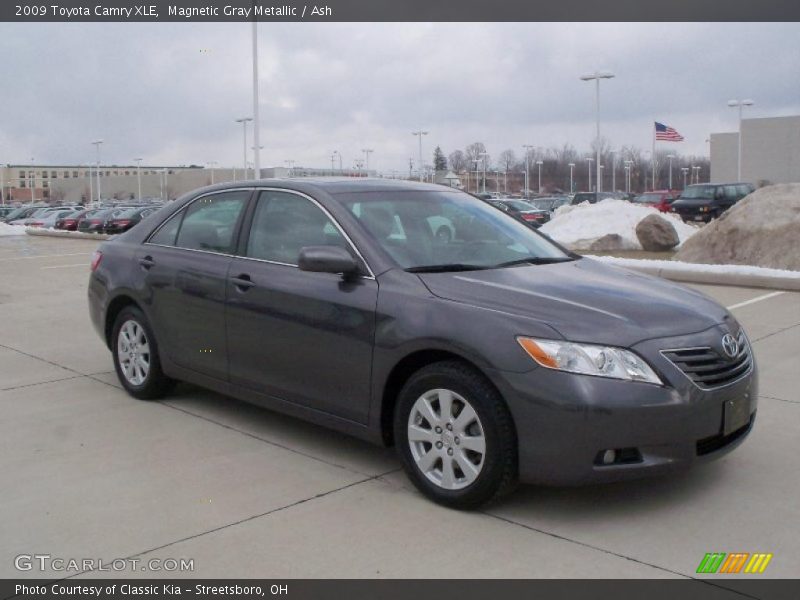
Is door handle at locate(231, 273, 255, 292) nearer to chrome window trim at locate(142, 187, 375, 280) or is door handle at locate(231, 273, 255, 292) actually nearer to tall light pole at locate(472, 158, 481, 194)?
chrome window trim at locate(142, 187, 375, 280)

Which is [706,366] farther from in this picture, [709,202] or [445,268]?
[709,202]

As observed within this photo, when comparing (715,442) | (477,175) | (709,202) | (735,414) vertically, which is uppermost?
(477,175)

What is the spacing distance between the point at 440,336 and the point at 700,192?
31247mm

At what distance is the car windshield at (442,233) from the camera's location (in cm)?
485

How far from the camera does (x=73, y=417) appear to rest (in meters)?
5.91

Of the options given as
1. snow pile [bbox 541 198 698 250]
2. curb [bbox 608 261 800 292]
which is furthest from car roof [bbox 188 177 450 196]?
snow pile [bbox 541 198 698 250]

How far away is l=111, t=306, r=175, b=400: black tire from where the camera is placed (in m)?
6.12

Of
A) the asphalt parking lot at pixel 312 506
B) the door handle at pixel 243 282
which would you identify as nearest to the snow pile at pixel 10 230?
the asphalt parking lot at pixel 312 506

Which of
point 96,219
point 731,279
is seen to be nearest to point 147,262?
point 731,279

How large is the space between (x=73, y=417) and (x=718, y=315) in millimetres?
4171

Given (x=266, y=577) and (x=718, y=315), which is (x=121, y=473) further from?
(x=718, y=315)

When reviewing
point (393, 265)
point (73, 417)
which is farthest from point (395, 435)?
point (73, 417)

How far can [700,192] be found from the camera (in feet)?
108
